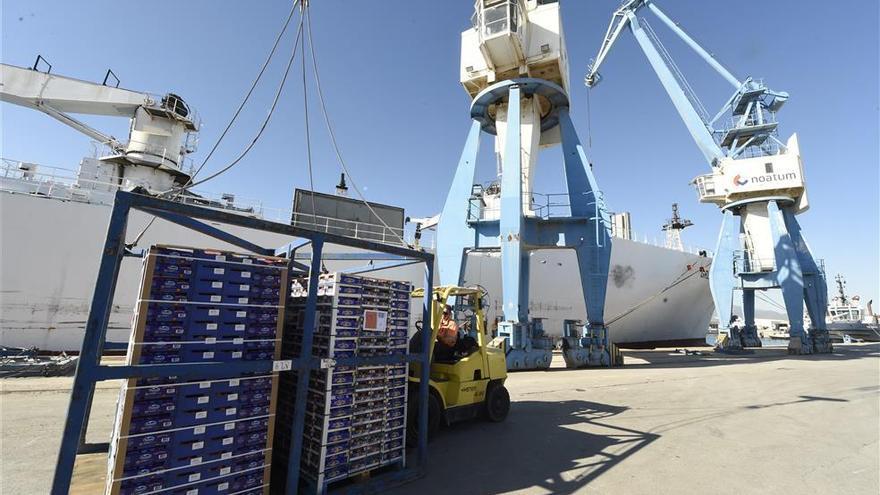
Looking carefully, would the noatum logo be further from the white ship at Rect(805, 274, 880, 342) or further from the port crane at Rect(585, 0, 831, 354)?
the white ship at Rect(805, 274, 880, 342)

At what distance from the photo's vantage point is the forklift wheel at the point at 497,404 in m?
7.14

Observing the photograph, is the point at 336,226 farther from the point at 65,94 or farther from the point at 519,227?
the point at 65,94

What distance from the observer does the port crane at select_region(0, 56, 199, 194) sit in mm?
16359

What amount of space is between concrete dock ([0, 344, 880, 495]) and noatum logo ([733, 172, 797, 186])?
18.3 m

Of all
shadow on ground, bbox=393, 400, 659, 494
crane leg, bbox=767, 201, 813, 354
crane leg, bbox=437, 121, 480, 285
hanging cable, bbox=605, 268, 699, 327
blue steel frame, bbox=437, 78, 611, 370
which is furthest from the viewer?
hanging cable, bbox=605, 268, 699, 327

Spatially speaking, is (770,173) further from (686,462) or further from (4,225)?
(4,225)

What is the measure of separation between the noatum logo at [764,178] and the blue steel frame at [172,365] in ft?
95.1

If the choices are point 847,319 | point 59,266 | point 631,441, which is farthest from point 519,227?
point 847,319

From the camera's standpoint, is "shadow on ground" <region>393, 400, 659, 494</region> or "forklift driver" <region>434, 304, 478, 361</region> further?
"forklift driver" <region>434, 304, 478, 361</region>

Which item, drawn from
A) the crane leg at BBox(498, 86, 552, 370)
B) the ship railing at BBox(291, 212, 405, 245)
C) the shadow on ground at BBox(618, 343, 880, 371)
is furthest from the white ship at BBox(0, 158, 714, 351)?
the shadow on ground at BBox(618, 343, 880, 371)

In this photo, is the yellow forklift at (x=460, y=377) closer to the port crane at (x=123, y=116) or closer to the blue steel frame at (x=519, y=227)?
the blue steel frame at (x=519, y=227)

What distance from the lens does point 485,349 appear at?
710 cm

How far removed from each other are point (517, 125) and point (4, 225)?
19556 mm

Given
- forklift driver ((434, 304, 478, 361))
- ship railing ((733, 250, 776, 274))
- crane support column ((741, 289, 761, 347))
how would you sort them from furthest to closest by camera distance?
1. crane support column ((741, 289, 761, 347))
2. ship railing ((733, 250, 776, 274))
3. forklift driver ((434, 304, 478, 361))
